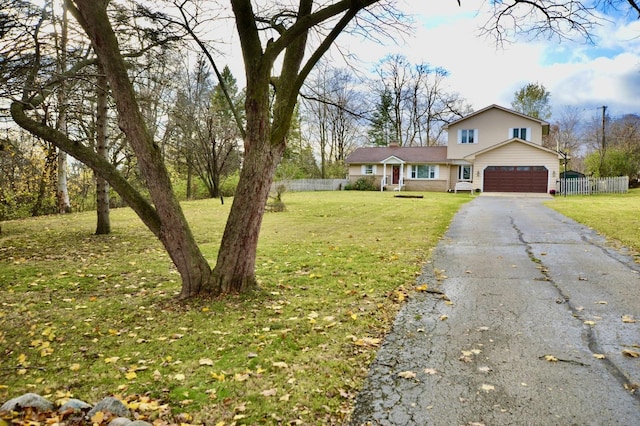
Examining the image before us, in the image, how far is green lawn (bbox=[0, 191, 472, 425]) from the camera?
3.14m

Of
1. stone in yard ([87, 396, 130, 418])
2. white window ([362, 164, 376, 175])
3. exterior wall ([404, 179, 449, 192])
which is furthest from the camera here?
white window ([362, 164, 376, 175])

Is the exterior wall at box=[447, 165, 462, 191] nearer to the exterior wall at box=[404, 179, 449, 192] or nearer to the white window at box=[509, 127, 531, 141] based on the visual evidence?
the exterior wall at box=[404, 179, 449, 192]

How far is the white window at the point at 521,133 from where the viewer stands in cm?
3219

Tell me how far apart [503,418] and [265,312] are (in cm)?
294

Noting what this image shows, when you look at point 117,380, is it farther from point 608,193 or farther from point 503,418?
point 608,193

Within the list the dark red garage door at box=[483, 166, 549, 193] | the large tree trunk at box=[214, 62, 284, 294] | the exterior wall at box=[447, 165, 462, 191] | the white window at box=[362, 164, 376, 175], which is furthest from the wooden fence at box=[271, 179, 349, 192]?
the large tree trunk at box=[214, 62, 284, 294]

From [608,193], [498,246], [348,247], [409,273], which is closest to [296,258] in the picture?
[348,247]

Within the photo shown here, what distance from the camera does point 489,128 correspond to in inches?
1302

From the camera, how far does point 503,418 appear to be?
2.79m

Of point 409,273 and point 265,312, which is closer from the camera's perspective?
point 265,312

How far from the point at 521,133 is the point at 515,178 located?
14.3 ft

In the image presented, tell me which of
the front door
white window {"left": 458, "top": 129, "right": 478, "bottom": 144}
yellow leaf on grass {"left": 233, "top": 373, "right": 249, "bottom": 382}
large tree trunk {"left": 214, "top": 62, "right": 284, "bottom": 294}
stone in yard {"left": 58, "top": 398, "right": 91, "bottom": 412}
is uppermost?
white window {"left": 458, "top": 129, "right": 478, "bottom": 144}

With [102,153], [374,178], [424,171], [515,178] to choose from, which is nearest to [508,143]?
[515,178]

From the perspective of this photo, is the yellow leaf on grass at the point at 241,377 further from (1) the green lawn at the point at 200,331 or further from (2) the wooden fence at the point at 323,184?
(2) the wooden fence at the point at 323,184
